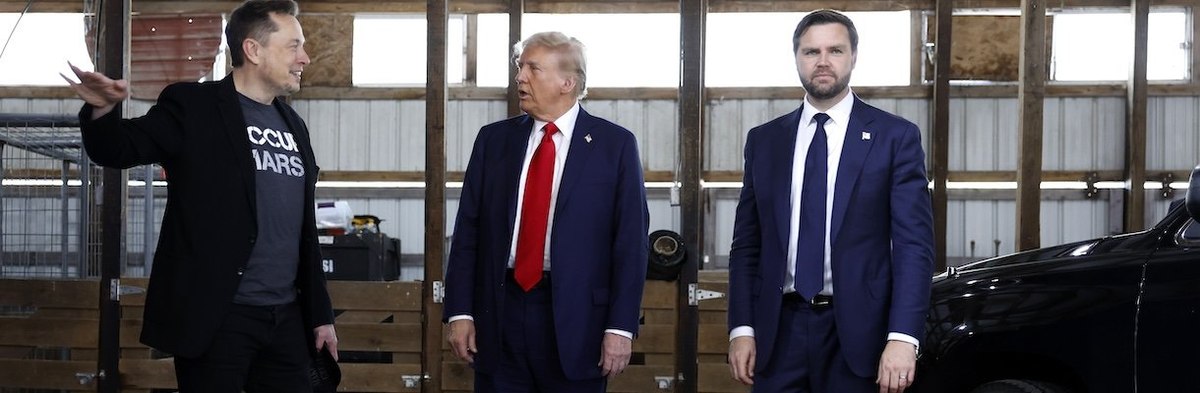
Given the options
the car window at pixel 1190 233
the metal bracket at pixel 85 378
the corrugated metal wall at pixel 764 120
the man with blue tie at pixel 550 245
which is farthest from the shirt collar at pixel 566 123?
the corrugated metal wall at pixel 764 120

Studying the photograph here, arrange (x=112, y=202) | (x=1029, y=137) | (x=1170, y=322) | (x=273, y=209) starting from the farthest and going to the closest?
(x=1029, y=137) → (x=112, y=202) → (x=1170, y=322) → (x=273, y=209)

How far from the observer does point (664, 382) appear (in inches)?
257

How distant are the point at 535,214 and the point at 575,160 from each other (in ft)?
0.56

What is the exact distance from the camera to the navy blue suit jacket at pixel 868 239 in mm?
2615

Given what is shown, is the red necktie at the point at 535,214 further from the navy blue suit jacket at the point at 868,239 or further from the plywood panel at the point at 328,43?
the plywood panel at the point at 328,43

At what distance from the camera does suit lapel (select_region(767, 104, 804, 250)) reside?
107 inches

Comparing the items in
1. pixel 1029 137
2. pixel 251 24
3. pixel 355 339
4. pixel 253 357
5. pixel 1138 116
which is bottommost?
pixel 355 339

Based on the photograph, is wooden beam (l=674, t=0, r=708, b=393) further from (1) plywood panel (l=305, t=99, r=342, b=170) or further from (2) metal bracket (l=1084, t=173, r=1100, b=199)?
(2) metal bracket (l=1084, t=173, r=1100, b=199)

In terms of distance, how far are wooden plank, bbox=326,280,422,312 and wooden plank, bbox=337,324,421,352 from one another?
10cm

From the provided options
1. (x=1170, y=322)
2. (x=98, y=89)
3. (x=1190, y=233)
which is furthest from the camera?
(x=1190, y=233)

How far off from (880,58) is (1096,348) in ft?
36.1

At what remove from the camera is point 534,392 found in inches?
118

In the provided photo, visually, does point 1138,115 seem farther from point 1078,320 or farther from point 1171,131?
point 1078,320

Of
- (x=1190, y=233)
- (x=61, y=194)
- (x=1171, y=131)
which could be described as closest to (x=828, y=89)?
(x=1190, y=233)
